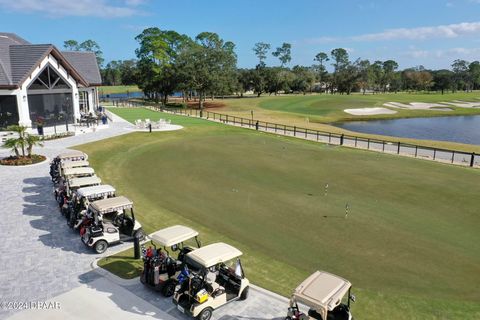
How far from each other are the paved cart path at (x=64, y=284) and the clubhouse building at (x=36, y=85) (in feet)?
76.1

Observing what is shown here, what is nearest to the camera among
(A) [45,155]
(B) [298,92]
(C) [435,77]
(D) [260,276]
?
(D) [260,276]

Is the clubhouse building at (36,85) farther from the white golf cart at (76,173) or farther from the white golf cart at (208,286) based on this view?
the white golf cart at (208,286)

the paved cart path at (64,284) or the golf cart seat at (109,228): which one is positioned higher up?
the golf cart seat at (109,228)

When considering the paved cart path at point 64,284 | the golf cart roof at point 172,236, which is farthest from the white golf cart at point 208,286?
the golf cart roof at point 172,236

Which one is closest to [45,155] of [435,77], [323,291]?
[323,291]

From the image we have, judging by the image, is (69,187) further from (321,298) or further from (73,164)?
(321,298)

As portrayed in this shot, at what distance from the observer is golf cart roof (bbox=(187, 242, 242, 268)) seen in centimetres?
1005

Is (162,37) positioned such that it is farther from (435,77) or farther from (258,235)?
(435,77)

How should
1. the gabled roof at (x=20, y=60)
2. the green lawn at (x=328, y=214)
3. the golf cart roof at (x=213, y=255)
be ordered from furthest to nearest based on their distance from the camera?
the gabled roof at (x=20, y=60) < the green lawn at (x=328, y=214) < the golf cart roof at (x=213, y=255)

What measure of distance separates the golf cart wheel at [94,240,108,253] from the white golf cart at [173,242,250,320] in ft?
14.9

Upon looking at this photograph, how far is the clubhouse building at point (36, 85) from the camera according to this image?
3603 cm

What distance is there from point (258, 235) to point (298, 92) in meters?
134

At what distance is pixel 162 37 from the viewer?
95.0 meters

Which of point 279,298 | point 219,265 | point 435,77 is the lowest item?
point 279,298
